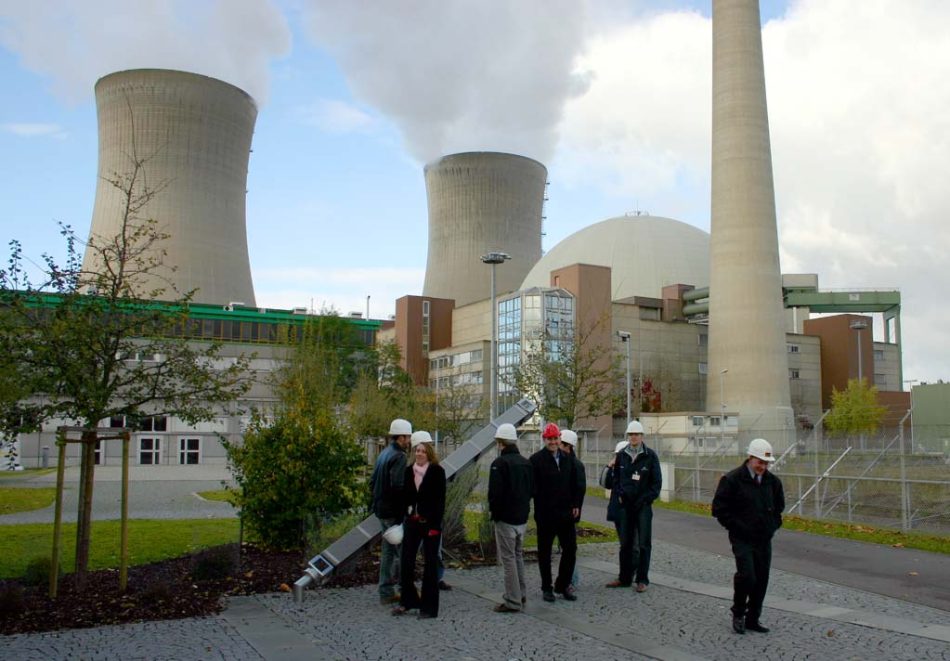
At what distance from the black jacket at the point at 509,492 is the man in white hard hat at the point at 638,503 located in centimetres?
157

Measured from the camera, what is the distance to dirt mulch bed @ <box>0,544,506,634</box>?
7660 millimetres

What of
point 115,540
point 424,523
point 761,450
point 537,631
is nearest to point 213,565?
point 424,523

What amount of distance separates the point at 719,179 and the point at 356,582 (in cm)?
4293

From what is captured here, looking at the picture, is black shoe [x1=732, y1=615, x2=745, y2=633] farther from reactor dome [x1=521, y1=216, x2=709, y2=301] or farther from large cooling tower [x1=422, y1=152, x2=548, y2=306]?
reactor dome [x1=521, y1=216, x2=709, y2=301]

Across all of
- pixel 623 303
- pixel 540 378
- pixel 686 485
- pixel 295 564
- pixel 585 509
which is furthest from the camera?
pixel 623 303

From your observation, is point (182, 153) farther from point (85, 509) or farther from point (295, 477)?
point (85, 509)

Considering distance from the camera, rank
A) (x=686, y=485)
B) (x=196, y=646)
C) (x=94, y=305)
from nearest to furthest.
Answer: (x=196, y=646) → (x=94, y=305) → (x=686, y=485)

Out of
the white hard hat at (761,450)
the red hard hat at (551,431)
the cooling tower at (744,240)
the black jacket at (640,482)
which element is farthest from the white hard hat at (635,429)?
the cooling tower at (744,240)

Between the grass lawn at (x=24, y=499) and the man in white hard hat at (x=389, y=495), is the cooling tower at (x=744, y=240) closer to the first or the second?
the grass lawn at (x=24, y=499)

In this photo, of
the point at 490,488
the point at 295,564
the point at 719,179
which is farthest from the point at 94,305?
the point at 719,179

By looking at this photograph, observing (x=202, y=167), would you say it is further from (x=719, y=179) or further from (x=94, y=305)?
(x=94, y=305)

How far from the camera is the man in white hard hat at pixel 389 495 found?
8.26 m

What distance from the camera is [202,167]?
50.4m

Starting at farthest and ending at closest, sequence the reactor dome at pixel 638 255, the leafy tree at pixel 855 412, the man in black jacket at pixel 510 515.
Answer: the reactor dome at pixel 638 255
the leafy tree at pixel 855 412
the man in black jacket at pixel 510 515
